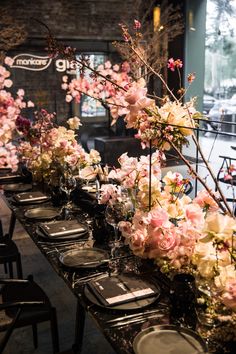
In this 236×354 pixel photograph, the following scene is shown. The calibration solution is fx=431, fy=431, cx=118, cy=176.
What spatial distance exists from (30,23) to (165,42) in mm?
3140

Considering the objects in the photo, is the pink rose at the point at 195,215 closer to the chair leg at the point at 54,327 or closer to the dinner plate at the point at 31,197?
the chair leg at the point at 54,327


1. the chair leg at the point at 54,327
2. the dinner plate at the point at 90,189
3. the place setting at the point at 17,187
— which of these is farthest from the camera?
the place setting at the point at 17,187

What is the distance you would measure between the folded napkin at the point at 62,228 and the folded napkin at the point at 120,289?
0.56 m

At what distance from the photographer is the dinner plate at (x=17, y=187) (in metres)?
3.10

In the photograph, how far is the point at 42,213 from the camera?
8.16 feet

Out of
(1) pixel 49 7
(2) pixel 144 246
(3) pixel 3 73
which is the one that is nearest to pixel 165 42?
(1) pixel 49 7

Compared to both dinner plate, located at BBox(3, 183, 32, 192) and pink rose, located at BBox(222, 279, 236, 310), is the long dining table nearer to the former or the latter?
pink rose, located at BBox(222, 279, 236, 310)

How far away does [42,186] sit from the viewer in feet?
10.5

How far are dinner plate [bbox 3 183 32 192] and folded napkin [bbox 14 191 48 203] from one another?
185 millimetres

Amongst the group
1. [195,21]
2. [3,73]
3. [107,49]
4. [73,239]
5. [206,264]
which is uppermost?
[195,21]

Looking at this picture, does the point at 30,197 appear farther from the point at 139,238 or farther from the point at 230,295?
the point at 230,295

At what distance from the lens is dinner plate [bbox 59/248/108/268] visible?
5.72ft

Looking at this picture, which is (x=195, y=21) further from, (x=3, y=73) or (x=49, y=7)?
(x=3, y=73)

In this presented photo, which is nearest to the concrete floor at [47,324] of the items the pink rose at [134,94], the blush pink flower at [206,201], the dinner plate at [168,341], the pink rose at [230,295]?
the dinner plate at [168,341]
